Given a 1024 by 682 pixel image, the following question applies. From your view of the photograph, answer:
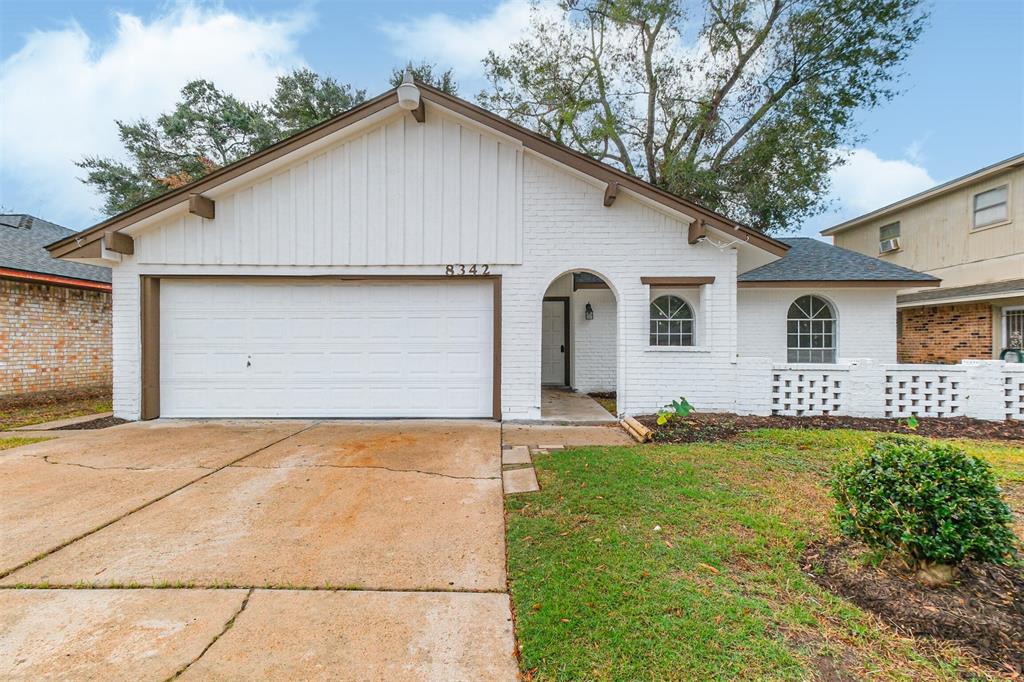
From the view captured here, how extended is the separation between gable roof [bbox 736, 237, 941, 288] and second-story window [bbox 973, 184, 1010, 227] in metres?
5.33

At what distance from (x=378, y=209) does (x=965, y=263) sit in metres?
17.1

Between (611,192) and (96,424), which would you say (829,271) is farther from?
(96,424)

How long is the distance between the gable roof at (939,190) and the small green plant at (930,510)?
15.2 meters

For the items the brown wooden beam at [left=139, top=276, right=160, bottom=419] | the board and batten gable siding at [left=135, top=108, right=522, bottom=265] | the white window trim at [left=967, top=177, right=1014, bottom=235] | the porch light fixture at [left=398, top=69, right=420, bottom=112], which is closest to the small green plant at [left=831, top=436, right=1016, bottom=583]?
the board and batten gable siding at [left=135, top=108, right=522, bottom=265]

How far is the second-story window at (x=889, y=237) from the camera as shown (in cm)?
1559

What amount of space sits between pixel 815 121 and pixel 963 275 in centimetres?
649

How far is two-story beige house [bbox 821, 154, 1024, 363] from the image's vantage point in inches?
458

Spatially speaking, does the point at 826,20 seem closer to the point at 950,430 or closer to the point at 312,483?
the point at 950,430

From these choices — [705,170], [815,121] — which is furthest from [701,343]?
[815,121]

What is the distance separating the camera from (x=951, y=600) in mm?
2262

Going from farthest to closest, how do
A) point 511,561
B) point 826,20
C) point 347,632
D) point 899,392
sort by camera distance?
1. point 826,20
2. point 899,392
3. point 511,561
4. point 347,632

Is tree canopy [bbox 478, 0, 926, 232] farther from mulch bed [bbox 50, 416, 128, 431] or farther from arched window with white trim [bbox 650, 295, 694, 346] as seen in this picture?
mulch bed [bbox 50, 416, 128, 431]

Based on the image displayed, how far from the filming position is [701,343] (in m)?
7.40

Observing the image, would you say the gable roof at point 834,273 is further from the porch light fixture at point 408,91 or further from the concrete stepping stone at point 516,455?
the porch light fixture at point 408,91
